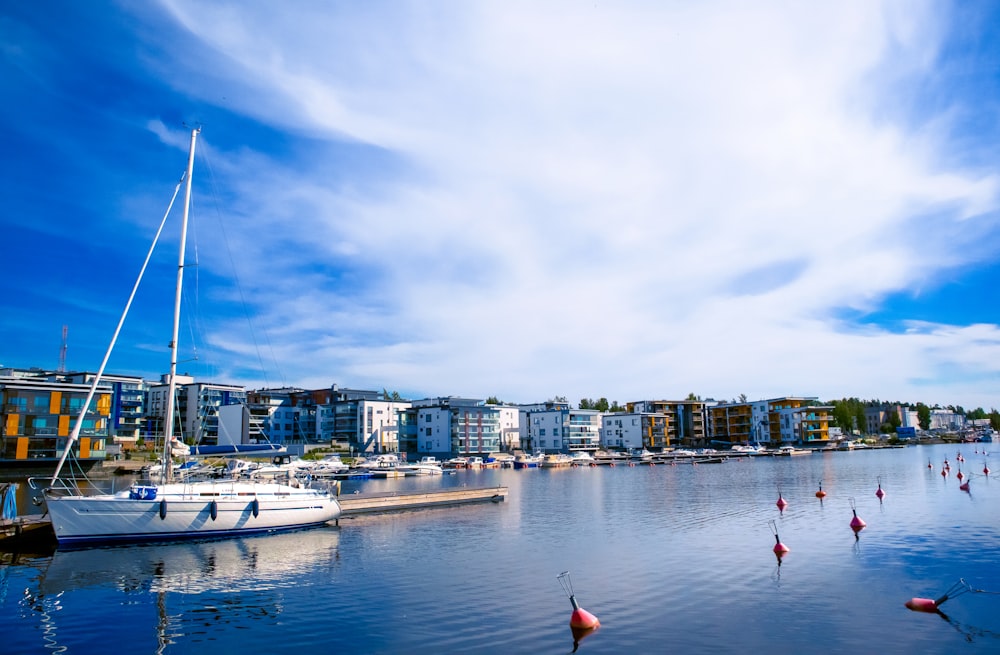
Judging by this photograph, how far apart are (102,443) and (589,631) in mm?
102038

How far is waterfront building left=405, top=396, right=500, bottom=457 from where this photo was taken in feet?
550

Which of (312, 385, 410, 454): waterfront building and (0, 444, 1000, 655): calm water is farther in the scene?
(312, 385, 410, 454): waterfront building

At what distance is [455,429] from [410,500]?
108797 millimetres

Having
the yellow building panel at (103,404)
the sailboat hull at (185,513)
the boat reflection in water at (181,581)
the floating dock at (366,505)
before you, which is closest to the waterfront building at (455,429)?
the yellow building panel at (103,404)

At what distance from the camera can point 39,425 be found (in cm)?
9400

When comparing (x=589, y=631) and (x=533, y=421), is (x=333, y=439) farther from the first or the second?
(x=589, y=631)

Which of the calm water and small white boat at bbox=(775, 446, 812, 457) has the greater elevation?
the calm water

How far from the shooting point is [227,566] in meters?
34.4

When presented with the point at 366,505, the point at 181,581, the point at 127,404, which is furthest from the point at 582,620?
the point at 127,404

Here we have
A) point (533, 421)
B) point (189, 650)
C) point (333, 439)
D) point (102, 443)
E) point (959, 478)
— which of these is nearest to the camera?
point (189, 650)

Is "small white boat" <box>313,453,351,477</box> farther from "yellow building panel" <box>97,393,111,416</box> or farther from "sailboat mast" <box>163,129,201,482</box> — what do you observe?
"sailboat mast" <box>163,129,201,482</box>

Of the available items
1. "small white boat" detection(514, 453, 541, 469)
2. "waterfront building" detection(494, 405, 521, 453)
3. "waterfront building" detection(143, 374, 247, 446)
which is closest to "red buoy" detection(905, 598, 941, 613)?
"small white boat" detection(514, 453, 541, 469)

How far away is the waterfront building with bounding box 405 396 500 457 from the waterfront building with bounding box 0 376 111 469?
82.5 meters

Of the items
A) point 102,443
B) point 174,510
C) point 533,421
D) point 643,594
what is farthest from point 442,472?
point 643,594
